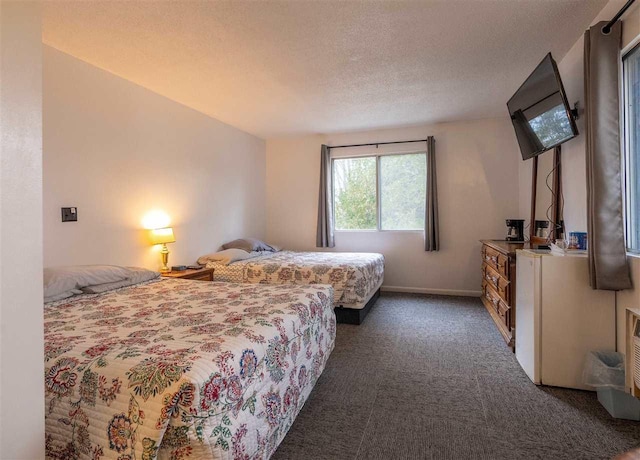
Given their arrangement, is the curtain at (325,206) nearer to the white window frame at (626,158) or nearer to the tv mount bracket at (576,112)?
the tv mount bracket at (576,112)

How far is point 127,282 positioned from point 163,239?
809 millimetres

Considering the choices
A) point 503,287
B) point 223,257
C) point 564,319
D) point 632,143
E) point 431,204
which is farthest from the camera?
point 431,204

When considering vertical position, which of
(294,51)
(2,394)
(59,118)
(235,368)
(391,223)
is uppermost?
(294,51)

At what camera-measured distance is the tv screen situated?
2363 mm

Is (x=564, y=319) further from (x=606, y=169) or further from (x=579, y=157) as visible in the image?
(x=579, y=157)

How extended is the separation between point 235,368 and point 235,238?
3.81 metres

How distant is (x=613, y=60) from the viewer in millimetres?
2000

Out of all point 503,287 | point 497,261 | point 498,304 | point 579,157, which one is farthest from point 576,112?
point 498,304

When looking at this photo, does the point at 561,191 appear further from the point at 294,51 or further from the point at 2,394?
the point at 2,394

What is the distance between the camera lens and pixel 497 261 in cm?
332

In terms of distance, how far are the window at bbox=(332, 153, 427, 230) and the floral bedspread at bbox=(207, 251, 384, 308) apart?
3.83ft

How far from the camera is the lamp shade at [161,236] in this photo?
3.33 metres

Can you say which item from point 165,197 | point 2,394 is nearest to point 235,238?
point 165,197

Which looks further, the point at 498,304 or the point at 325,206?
the point at 325,206
